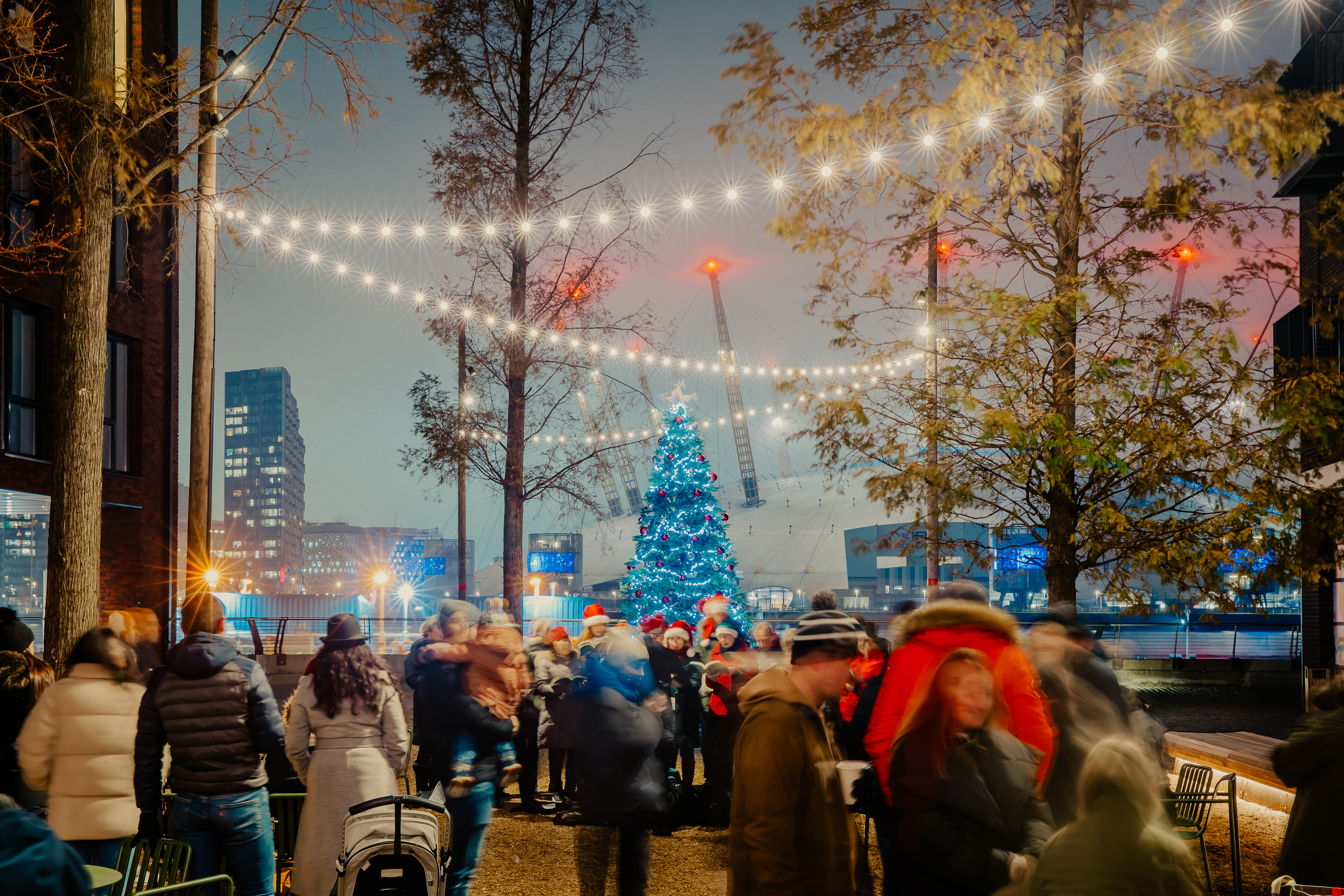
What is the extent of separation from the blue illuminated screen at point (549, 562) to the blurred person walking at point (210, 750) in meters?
42.8

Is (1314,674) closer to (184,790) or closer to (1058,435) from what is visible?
(1058,435)

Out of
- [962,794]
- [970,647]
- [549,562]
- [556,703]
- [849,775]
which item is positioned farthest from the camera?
[549,562]

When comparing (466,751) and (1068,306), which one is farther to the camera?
(1068,306)

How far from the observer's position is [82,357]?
7.12 metres

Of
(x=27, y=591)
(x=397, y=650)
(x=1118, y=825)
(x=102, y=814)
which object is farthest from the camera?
(x=27, y=591)

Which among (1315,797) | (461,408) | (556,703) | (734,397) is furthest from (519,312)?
(734,397)

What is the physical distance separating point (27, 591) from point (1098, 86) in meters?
127

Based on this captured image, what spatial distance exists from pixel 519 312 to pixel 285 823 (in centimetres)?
1061

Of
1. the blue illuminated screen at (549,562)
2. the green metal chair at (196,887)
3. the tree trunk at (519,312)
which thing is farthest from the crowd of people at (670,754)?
the blue illuminated screen at (549,562)

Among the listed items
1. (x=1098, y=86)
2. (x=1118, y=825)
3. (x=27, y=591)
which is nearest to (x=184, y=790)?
(x=1118, y=825)

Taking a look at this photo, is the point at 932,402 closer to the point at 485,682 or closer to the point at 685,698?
the point at 685,698

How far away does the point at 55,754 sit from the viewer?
4910 mm

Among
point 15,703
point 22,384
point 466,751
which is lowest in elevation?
point 466,751

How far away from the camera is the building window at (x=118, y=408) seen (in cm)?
2005
